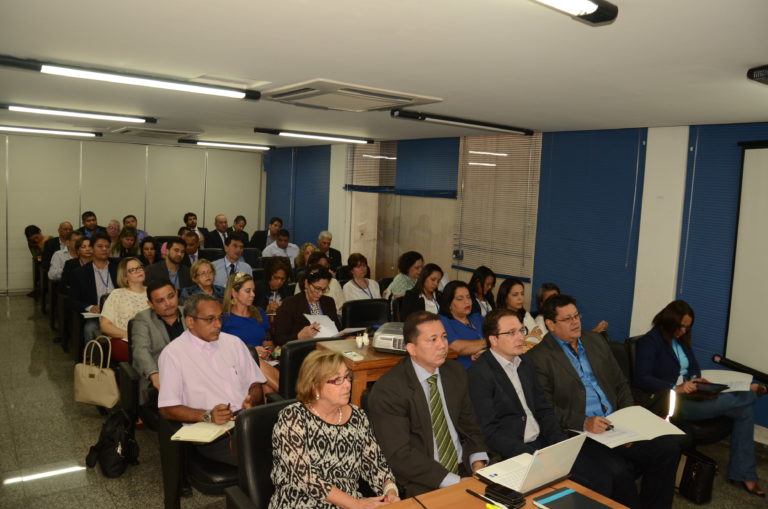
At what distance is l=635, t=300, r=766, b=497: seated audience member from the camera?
4.66 meters

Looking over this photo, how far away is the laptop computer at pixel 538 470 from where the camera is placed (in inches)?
100

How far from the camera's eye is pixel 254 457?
2.83 meters

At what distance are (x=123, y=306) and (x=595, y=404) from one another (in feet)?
13.1

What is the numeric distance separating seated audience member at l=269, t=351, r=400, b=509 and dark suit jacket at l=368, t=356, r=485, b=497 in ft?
0.48

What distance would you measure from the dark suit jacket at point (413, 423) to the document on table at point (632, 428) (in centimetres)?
78

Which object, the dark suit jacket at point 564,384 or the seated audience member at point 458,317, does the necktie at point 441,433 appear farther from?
the seated audience member at point 458,317

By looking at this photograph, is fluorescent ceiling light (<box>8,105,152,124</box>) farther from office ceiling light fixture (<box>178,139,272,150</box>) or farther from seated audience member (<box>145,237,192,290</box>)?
office ceiling light fixture (<box>178,139,272,150</box>)

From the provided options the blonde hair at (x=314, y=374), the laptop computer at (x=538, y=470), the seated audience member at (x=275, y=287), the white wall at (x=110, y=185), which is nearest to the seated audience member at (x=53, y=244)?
the white wall at (x=110, y=185)

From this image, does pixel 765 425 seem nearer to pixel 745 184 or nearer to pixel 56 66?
pixel 745 184

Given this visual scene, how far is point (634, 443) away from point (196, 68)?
384cm

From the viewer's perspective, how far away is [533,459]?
250cm

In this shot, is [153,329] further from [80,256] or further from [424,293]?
[80,256]

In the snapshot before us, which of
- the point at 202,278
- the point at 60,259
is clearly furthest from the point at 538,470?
the point at 60,259

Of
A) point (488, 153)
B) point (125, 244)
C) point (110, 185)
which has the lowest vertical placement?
point (125, 244)
